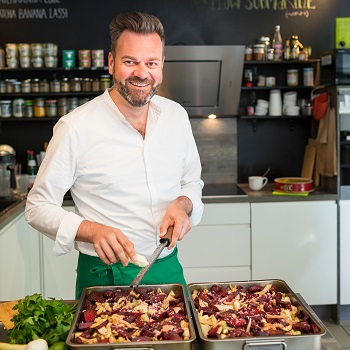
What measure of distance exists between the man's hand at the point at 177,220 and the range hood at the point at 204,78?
8.15 feet

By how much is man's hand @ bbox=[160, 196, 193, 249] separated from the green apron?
0.22 meters

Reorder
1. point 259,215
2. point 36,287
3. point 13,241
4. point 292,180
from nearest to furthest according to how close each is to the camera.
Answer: point 13,241, point 36,287, point 259,215, point 292,180

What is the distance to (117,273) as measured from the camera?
2.08m

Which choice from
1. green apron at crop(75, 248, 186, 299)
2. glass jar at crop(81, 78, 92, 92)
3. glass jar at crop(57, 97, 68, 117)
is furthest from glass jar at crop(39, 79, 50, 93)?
green apron at crop(75, 248, 186, 299)

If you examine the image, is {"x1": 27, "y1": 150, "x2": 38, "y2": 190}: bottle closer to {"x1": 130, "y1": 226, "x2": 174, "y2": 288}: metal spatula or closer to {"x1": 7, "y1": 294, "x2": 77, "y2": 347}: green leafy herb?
{"x1": 130, "y1": 226, "x2": 174, "y2": 288}: metal spatula

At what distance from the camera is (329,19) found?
15.8 ft

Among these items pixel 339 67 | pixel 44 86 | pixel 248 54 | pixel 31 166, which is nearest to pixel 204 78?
pixel 248 54

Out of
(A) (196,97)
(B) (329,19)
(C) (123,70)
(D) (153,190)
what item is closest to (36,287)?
(A) (196,97)

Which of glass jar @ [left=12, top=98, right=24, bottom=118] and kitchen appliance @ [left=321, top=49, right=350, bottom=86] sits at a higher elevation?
kitchen appliance @ [left=321, top=49, right=350, bottom=86]

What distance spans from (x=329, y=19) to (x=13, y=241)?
303cm

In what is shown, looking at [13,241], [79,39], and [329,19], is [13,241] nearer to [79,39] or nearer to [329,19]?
[79,39]

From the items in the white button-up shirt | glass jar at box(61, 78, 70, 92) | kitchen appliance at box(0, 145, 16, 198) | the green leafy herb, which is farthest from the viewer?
glass jar at box(61, 78, 70, 92)

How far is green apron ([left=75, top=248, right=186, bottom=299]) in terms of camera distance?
2086 millimetres

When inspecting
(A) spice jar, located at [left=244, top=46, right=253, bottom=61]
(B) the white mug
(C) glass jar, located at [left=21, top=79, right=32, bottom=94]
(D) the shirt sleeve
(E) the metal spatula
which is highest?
(A) spice jar, located at [left=244, top=46, right=253, bottom=61]
